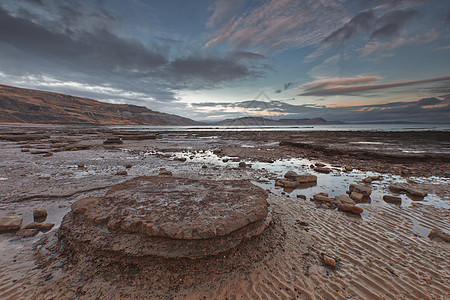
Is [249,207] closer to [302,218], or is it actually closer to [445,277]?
[302,218]

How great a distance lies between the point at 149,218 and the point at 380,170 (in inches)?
542

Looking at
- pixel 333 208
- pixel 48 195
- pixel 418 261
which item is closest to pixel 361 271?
pixel 418 261

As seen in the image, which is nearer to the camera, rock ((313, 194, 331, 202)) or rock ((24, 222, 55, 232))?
rock ((24, 222, 55, 232))

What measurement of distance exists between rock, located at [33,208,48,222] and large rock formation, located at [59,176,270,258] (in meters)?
1.21

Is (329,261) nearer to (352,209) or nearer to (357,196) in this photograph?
(352,209)

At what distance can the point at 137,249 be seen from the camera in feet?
11.4

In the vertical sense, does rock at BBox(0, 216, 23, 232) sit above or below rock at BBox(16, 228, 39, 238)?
above

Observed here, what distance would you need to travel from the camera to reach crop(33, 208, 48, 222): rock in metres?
5.13

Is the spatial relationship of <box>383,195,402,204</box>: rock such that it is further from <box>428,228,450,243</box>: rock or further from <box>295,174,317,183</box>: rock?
<box>295,174,317,183</box>: rock

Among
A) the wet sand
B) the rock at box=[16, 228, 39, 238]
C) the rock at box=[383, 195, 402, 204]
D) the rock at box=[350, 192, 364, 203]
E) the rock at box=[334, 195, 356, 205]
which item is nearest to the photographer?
the wet sand

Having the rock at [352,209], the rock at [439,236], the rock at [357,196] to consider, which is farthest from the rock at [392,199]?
the rock at [439,236]

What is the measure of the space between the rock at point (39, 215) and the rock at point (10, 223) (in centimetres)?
52

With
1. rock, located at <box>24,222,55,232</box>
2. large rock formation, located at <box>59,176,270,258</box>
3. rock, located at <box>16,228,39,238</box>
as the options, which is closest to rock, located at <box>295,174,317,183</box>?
large rock formation, located at <box>59,176,270,258</box>

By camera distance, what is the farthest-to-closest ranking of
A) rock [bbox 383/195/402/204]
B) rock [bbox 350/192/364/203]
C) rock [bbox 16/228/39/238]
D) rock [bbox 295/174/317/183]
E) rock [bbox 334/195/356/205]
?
rock [bbox 295/174/317/183] < rock [bbox 350/192/364/203] < rock [bbox 383/195/402/204] < rock [bbox 334/195/356/205] < rock [bbox 16/228/39/238]
